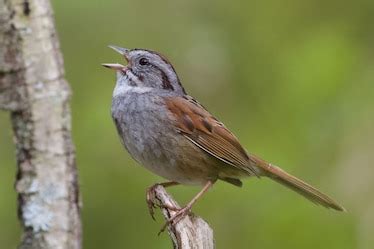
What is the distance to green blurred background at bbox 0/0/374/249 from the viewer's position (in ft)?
18.5

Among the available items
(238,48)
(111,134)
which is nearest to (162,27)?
(238,48)

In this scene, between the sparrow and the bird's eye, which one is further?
the bird's eye

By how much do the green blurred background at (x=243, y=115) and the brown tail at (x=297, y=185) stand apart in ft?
0.26

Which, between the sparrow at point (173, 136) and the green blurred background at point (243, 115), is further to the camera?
the green blurred background at point (243, 115)

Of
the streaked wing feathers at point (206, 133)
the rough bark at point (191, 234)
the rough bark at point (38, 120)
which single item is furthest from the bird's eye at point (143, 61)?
the rough bark at point (38, 120)

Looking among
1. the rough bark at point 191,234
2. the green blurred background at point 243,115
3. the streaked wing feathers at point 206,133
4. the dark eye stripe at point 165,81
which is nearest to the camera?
the rough bark at point 191,234

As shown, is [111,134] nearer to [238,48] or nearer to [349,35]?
[238,48]

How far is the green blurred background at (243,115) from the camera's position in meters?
5.62

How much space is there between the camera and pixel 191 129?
5.22 m

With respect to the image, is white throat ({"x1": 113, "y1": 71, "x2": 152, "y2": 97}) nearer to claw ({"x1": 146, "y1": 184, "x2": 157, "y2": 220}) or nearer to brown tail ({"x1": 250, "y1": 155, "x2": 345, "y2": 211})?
claw ({"x1": 146, "y1": 184, "x2": 157, "y2": 220})

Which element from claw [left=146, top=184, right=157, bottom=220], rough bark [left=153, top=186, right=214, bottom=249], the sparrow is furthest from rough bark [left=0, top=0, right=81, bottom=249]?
claw [left=146, top=184, right=157, bottom=220]

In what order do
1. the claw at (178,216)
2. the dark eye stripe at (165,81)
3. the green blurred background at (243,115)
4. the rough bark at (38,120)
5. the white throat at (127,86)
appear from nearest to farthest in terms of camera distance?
the rough bark at (38,120) → the claw at (178,216) → the white throat at (127,86) → the dark eye stripe at (165,81) → the green blurred background at (243,115)

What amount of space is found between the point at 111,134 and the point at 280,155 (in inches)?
39.2

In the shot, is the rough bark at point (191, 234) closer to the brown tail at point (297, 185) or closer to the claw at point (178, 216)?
the claw at point (178, 216)
